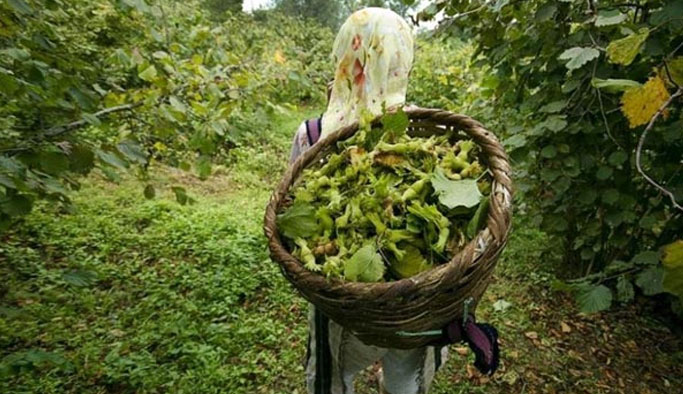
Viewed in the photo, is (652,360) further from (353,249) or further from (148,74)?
(148,74)

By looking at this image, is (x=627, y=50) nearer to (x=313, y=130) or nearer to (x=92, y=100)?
(x=313, y=130)

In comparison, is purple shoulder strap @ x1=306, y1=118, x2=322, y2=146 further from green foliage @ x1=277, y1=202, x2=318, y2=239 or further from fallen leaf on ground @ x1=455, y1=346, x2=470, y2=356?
fallen leaf on ground @ x1=455, y1=346, x2=470, y2=356

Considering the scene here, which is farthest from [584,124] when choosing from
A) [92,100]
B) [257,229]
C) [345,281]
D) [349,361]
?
[257,229]

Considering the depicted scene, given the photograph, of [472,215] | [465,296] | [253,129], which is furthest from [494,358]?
[253,129]

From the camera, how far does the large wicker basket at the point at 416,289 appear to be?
917 mm

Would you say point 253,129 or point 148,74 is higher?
point 148,74

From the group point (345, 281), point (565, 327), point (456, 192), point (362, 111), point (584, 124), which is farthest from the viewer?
point (565, 327)

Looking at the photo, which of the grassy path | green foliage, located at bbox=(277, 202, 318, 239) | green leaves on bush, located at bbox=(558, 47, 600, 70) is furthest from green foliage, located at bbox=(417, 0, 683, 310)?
green foliage, located at bbox=(277, 202, 318, 239)

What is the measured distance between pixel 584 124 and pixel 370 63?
1.19m

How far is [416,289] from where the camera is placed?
2.99ft

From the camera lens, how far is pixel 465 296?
40.7 inches

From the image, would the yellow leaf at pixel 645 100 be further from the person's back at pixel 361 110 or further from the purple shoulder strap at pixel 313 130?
the purple shoulder strap at pixel 313 130

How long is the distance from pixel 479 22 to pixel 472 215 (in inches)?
54.0

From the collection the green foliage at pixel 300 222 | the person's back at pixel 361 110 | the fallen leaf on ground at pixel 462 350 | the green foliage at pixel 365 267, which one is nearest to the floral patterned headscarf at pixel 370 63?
the person's back at pixel 361 110
